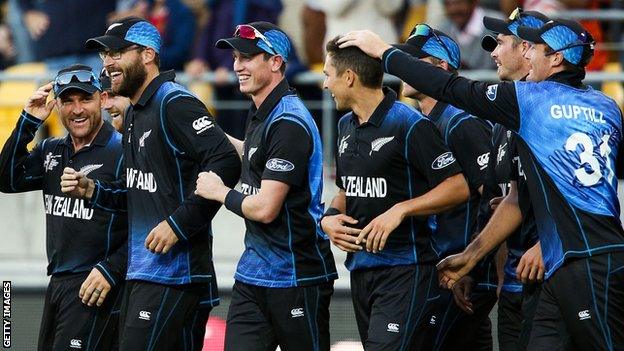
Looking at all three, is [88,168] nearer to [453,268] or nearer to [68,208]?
[68,208]

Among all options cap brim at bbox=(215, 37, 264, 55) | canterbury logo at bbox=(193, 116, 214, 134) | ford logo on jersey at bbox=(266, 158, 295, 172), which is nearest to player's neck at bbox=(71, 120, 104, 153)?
canterbury logo at bbox=(193, 116, 214, 134)

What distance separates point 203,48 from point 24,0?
2.21m

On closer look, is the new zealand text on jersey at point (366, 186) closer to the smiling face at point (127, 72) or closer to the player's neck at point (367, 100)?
the player's neck at point (367, 100)

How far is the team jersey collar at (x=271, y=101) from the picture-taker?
24.3ft

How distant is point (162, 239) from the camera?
7.27 m

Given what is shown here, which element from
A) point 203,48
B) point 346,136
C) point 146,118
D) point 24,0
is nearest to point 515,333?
point 346,136

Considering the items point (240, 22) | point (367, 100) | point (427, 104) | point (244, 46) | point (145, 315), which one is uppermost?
point (240, 22)

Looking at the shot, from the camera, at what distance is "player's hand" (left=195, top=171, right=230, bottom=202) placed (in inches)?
282

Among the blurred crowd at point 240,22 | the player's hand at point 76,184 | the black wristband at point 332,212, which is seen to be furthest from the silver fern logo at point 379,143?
the blurred crowd at point 240,22

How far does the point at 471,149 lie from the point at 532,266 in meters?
0.94

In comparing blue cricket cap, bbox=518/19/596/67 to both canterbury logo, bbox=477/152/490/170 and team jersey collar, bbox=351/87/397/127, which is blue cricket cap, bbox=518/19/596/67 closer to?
team jersey collar, bbox=351/87/397/127

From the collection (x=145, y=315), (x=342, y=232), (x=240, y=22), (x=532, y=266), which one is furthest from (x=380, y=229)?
(x=240, y=22)

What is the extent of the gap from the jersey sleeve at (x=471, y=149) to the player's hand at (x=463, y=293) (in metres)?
0.56

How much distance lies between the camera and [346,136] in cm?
742
